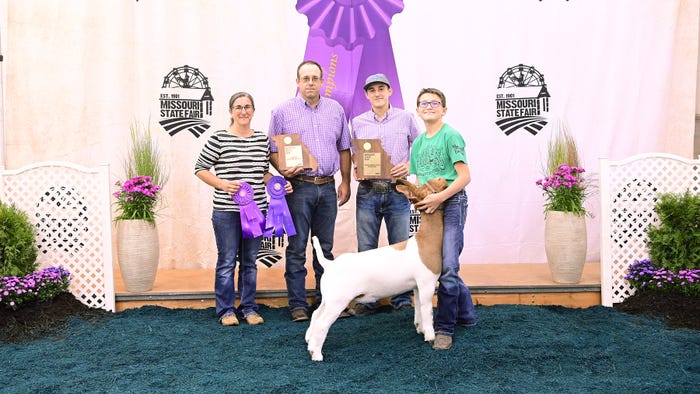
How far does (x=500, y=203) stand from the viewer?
18.2ft

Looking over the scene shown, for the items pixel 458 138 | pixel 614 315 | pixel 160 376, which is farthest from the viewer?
pixel 614 315

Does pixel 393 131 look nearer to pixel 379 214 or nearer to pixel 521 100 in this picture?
pixel 379 214

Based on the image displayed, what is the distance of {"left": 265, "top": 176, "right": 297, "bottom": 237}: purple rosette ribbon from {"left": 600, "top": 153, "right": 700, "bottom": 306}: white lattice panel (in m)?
2.23

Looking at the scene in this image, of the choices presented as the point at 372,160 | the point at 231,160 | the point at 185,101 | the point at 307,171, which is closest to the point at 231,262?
the point at 231,160

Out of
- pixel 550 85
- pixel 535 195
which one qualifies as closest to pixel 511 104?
pixel 550 85

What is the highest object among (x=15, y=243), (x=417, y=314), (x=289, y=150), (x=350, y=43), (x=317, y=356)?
(x=350, y=43)

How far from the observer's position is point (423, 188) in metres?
3.35

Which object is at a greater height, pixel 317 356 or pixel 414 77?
pixel 414 77

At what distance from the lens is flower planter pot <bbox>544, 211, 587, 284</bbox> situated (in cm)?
449

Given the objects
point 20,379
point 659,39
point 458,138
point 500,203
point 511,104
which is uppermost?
point 659,39

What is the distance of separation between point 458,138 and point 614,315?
1751 mm

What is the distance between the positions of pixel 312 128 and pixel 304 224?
24.4 inches

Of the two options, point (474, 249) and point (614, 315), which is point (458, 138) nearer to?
point (614, 315)

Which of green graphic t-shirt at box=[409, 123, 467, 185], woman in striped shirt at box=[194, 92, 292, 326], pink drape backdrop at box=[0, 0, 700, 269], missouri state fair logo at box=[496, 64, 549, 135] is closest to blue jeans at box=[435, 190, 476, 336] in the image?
green graphic t-shirt at box=[409, 123, 467, 185]
